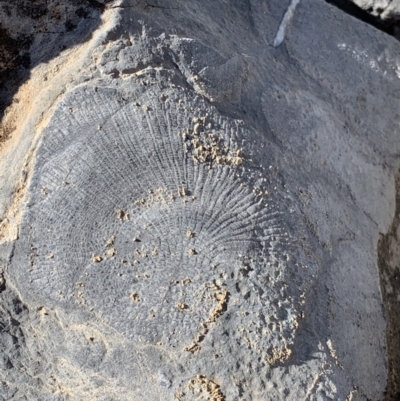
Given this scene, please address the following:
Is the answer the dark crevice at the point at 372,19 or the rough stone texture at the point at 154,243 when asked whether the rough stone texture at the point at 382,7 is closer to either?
the dark crevice at the point at 372,19

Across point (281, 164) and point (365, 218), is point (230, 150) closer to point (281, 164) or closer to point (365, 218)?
point (281, 164)

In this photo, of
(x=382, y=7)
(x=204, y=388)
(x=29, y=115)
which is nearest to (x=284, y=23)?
(x=382, y=7)

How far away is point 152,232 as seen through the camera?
1.06m

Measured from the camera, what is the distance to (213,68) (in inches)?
47.3

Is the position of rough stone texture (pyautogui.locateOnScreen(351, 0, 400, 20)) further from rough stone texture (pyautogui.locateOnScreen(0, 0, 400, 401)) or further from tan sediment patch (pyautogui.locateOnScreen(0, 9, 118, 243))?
tan sediment patch (pyautogui.locateOnScreen(0, 9, 118, 243))

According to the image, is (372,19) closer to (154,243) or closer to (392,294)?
(392,294)

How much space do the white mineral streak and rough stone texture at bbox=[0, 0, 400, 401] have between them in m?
0.30

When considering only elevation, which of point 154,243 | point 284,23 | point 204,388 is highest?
point 284,23

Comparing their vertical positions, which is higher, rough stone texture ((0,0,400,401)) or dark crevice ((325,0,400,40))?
dark crevice ((325,0,400,40))

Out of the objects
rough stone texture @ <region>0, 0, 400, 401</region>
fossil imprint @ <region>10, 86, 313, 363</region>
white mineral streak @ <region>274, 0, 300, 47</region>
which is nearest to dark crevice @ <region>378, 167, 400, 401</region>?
rough stone texture @ <region>0, 0, 400, 401</region>

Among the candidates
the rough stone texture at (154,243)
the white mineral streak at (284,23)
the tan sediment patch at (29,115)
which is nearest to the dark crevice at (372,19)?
the white mineral streak at (284,23)

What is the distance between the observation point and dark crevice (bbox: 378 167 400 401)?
1.38 metres

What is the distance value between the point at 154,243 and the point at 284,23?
737 millimetres

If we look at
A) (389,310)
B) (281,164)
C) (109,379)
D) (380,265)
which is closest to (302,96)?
(281,164)
